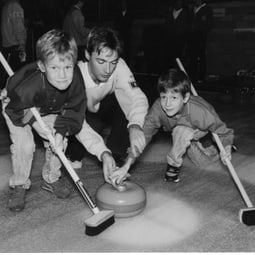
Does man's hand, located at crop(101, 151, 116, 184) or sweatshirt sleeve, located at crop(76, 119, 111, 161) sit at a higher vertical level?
sweatshirt sleeve, located at crop(76, 119, 111, 161)

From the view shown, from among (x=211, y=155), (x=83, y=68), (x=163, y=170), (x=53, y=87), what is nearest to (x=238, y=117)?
(x=211, y=155)

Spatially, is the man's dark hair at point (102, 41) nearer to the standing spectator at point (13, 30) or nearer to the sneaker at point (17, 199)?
the sneaker at point (17, 199)

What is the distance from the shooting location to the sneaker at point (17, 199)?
5.80ft

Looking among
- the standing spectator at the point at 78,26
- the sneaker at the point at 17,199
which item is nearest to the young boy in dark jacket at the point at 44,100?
the sneaker at the point at 17,199

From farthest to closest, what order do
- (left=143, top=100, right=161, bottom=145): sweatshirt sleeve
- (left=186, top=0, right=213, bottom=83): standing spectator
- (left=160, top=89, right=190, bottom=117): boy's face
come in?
(left=186, top=0, right=213, bottom=83): standing spectator, (left=143, top=100, right=161, bottom=145): sweatshirt sleeve, (left=160, top=89, right=190, bottom=117): boy's face

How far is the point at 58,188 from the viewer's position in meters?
1.96

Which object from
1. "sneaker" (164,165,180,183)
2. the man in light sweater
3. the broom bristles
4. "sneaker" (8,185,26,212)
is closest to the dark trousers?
the man in light sweater

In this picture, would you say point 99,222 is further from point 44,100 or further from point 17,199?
point 44,100

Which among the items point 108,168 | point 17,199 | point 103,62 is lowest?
point 17,199

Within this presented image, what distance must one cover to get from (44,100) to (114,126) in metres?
0.71

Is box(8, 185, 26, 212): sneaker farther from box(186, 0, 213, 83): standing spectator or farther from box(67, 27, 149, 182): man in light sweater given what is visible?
box(186, 0, 213, 83): standing spectator

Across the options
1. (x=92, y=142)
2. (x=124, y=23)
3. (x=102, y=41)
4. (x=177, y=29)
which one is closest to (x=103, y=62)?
(x=102, y=41)

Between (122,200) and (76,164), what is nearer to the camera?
(122,200)

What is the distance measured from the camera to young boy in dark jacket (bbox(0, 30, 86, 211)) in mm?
1670
